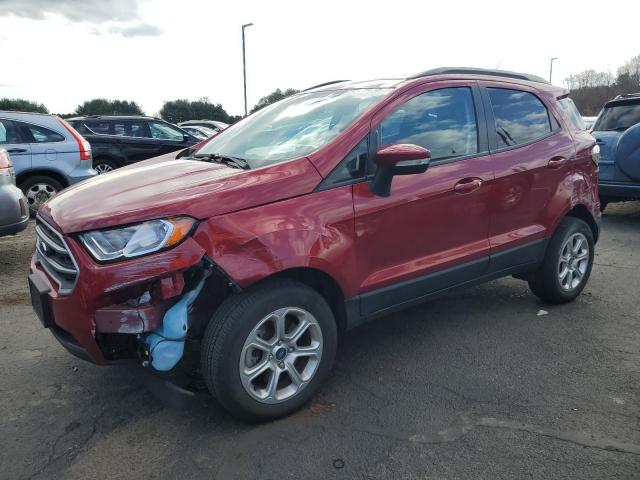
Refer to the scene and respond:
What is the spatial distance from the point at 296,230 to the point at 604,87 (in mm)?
42174

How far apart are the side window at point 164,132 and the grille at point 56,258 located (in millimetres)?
9238

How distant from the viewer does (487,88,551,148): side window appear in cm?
377

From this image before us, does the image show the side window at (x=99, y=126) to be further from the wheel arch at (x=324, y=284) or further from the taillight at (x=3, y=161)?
the wheel arch at (x=324, y=284)

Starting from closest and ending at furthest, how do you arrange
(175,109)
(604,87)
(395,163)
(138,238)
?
(138,238) < (395,163) < (604,87) < (175,109)

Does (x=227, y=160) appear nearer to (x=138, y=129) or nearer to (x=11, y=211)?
(x=11, y=211)

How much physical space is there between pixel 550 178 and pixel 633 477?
226 cm

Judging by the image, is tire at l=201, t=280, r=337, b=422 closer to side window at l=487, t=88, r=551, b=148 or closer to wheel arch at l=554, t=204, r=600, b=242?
side window at l=487, t=88, r=551, b=148

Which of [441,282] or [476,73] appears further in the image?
[476,73]

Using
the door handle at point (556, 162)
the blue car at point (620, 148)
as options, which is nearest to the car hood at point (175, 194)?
the door handle at point (556, 162)

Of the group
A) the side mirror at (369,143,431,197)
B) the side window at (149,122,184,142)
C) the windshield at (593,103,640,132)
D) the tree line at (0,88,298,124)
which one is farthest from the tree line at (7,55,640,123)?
the side mirror at (369,143,431,197)

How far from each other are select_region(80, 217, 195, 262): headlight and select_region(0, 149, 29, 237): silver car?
3232 millimetres

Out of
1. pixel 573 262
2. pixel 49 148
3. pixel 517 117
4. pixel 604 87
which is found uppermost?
pixel 604 87

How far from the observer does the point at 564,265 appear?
4320 mm

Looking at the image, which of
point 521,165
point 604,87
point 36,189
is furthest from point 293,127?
point 604,87
